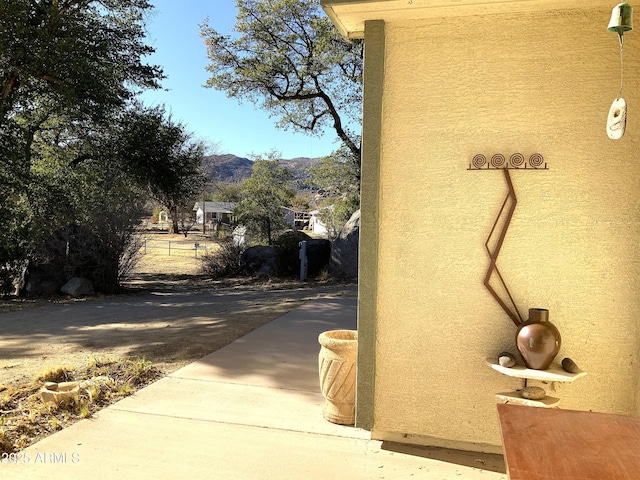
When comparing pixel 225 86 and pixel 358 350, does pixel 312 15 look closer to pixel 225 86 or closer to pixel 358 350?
pixel 225 86

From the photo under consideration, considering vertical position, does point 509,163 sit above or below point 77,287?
above

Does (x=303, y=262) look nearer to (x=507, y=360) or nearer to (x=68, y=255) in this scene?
(x=68, y=255)

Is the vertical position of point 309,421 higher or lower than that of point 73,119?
lower

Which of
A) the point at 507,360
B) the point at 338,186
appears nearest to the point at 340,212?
the point at 338,186

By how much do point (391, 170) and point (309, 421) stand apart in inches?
71.6

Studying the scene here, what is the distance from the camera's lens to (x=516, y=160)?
307cm

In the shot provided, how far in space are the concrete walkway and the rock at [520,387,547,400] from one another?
1.62 feet

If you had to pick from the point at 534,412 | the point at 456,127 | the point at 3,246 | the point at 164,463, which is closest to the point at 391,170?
the point at 456,127

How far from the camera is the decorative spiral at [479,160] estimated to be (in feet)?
10.2

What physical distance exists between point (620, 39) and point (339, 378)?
8.27 feet

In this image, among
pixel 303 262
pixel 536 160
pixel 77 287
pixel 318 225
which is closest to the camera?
pixel 536 160

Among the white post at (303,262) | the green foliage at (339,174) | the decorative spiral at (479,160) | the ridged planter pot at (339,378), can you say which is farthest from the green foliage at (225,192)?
the decorative spiral at (479,160)

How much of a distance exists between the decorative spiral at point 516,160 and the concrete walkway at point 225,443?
1757mm

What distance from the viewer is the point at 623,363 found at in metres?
2.97
